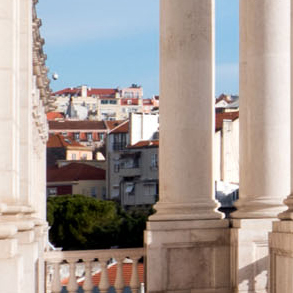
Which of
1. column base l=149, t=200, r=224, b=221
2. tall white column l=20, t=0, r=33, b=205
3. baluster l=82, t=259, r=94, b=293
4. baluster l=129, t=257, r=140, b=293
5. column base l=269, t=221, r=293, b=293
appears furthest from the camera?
baluster l=129, t=257, r=140, b=293

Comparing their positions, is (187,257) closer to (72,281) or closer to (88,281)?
(88,281)

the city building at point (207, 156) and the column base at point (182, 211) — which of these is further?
the column base at point (182, 211)

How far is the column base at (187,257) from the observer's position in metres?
115

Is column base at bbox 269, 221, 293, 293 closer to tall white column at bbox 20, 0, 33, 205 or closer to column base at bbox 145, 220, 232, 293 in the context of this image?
column base at bbox 145, 220, 232, 293

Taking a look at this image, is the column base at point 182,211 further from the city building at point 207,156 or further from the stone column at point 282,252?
the stone column at point 282,252

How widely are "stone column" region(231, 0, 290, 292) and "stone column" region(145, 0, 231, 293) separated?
9.62 ft

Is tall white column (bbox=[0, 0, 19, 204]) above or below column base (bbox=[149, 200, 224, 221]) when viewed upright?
above

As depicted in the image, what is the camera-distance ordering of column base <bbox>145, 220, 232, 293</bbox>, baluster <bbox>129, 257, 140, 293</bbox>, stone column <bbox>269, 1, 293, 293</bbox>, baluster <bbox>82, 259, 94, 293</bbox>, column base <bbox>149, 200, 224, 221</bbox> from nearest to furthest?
1. stone column <bbox>269, 1, 293, 293</bbox>
2. column base <bbox>145, 220, 232, 293</bbox>
3. column base <bbox>149, 200, 224, 221</bbox>
4. baluster <bbox>82, 259, 94, 293</bbox>
5. baluster <bbox>129, 257, 140, 293</bbox>

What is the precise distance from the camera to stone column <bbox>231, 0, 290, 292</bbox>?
4471 inches

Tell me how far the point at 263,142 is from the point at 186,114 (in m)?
8.51

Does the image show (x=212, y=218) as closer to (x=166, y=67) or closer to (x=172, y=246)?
(x=172, y=246)

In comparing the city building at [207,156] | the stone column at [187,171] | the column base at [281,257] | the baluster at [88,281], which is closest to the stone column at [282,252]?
the column base at [281,257]

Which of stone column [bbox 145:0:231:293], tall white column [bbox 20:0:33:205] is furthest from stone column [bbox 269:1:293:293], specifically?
tall white column [bbox 20:0:33:205]

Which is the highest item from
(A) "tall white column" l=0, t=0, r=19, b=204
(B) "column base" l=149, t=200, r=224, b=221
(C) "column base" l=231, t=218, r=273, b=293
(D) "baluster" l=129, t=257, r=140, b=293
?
(A) "tall white column" l=0, t=0, r=19, b=204
